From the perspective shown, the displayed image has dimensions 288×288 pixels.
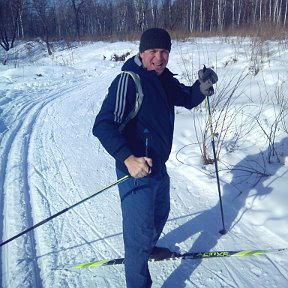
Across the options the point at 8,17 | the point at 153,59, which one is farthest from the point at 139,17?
the point at 153,59

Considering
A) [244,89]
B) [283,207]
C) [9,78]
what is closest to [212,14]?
[9,78]

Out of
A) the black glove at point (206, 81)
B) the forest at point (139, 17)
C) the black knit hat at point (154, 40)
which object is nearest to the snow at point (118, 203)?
the black glove at point (206, 81)

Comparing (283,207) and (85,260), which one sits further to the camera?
(283,207)

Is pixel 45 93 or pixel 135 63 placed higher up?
pixel 135 63

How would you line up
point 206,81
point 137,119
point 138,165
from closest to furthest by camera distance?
point 138,165 → point 137,119 → point 206,81

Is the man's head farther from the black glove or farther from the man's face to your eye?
the black glove

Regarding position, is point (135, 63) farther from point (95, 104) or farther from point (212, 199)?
point (95, 104)

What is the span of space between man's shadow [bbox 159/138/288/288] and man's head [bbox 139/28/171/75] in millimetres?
1555

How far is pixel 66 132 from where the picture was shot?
5.64 meters

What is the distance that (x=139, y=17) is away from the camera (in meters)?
35.7

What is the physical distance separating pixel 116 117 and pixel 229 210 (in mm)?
1935

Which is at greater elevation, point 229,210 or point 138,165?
point 138,165

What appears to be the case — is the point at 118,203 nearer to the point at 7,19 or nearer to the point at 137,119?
the point at 137,119

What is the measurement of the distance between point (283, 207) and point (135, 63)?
204cm
